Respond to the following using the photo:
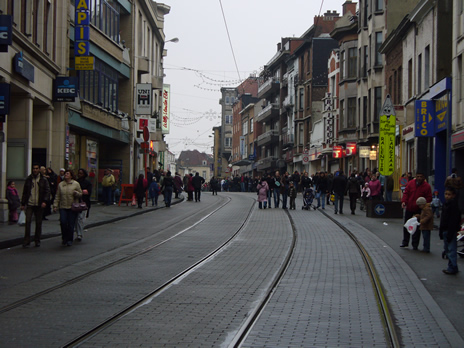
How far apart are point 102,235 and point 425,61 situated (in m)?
20.5

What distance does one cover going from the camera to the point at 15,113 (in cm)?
2231

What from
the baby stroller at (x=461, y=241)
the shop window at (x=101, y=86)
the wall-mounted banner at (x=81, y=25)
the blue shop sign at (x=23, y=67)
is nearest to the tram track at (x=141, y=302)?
the baby stroller at (x=461, y=241)

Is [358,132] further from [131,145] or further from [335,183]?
[335,183]

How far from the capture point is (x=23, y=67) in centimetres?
2086

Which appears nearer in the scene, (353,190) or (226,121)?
(353,190)

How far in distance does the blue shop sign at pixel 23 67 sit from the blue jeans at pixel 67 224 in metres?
7.25

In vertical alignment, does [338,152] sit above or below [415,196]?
above

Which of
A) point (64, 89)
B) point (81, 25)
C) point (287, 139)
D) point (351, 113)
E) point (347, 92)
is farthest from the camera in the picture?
point (287, 139)

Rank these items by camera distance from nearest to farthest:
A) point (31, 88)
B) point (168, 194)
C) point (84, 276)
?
point (84, 276)
point (31, 88)
point (168, 194)

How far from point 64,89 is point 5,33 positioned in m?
8.45

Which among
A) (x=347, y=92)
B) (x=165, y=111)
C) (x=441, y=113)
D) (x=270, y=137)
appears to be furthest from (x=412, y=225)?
(x=270, y=137)

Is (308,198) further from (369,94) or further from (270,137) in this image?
(270,137)

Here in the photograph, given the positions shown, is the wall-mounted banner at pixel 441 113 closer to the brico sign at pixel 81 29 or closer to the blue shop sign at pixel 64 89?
the brico sign at pixel 81 29

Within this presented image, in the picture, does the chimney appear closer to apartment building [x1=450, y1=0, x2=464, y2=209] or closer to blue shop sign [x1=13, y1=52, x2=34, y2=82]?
apartment building [x1=450, y1=0, x2=464, y2=209]
